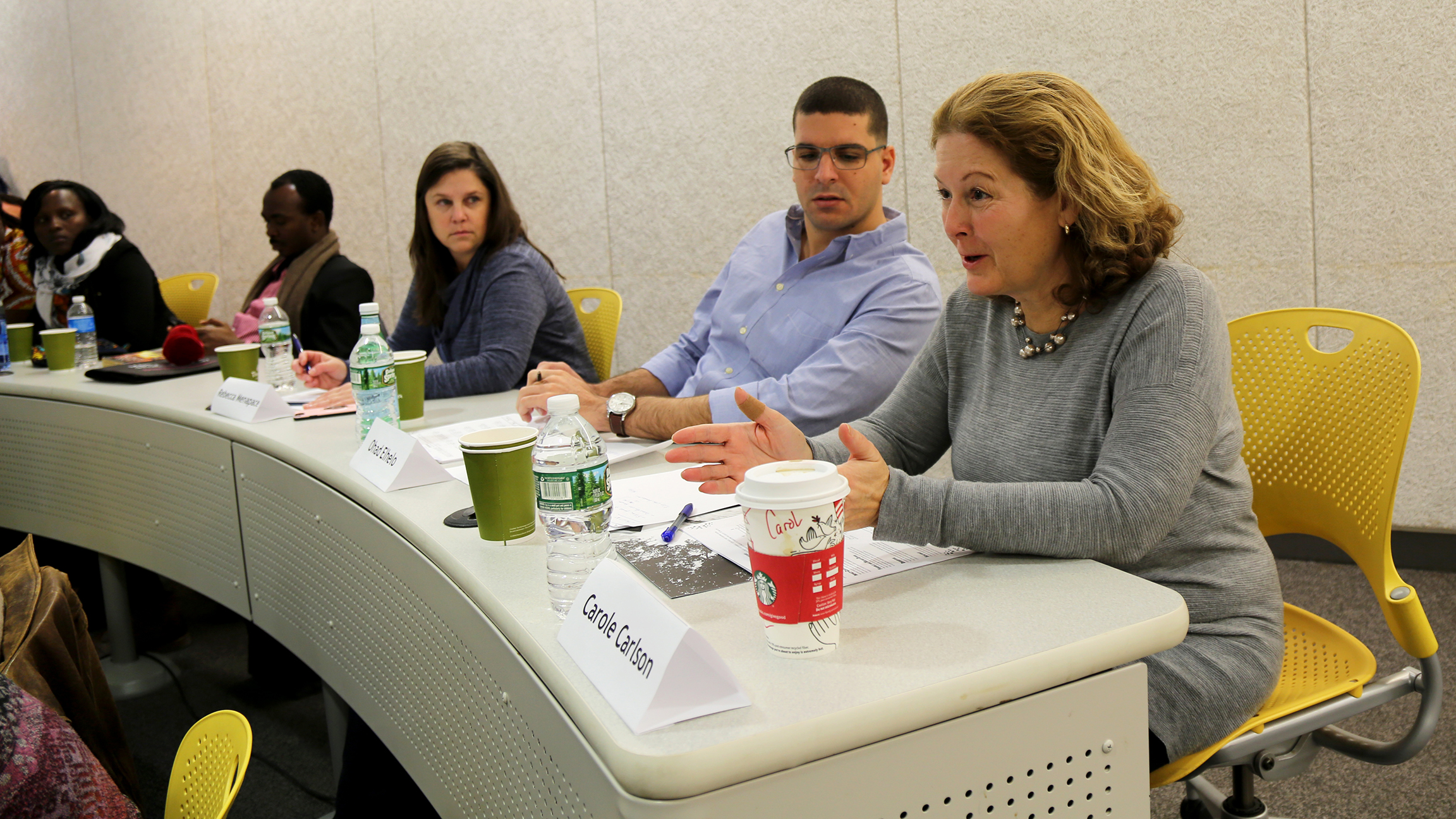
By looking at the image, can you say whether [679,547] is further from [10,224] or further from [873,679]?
[10,224]

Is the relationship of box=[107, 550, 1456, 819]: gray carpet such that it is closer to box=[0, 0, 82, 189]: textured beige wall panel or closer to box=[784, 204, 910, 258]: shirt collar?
box=[784, 204, 910, 258]: shirt collar

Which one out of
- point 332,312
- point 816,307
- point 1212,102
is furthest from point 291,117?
point 1212,102

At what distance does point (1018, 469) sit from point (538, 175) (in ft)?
11.4

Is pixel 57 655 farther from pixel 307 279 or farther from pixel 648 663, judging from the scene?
pixel 307 279

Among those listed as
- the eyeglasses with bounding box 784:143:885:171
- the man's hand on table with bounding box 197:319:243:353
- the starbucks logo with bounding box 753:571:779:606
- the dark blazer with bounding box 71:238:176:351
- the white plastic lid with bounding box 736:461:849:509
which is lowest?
the starbucks logo with bounding box 753:571:779:606

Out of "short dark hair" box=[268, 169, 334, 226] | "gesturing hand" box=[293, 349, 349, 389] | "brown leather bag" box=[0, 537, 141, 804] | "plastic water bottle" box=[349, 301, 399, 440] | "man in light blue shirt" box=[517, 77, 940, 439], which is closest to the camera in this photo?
"brown leather bag" box=[0, 537, 141, 804]

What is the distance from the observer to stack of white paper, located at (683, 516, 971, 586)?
3.55 feet

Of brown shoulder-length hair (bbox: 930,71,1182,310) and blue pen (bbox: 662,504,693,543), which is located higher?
brown shoulder-length hair (bbox: 930,71,1182,310)

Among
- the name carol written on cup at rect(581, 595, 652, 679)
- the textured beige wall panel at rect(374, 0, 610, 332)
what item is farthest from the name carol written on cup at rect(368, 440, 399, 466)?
the textured beige wall panel at rect(374, 0, 610, 332)

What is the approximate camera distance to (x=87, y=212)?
3715mm

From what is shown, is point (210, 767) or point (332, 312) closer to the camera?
point (210, 767)

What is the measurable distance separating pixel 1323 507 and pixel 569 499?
1.09 meters

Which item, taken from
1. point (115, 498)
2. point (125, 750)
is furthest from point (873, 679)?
point (115, 498)

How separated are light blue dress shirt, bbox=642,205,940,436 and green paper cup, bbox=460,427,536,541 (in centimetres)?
70
